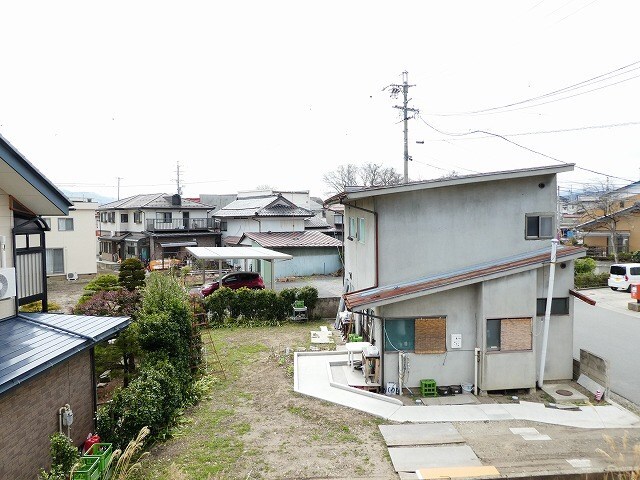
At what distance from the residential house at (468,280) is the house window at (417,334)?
25 mm

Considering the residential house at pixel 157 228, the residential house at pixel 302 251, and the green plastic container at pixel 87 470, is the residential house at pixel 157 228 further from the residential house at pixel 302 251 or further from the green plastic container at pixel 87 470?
the green plastic container at pixel 87 470

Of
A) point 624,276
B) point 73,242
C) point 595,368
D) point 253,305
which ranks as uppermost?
point 73,242

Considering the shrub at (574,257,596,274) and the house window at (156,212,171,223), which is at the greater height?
the house window at (156,212,171,223)

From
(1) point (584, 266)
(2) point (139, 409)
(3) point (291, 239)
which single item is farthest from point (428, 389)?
(1) point (584, 266)

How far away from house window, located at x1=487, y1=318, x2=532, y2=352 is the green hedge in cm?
966

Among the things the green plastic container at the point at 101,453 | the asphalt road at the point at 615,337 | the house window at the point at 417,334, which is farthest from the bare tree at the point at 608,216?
the green plastic container at the point at 101,453

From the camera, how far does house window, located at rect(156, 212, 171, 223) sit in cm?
3759

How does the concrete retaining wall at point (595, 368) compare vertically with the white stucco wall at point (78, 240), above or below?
below

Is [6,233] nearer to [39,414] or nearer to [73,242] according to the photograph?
[39,414]

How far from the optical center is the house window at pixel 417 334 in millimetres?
11547

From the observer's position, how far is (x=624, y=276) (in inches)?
1006

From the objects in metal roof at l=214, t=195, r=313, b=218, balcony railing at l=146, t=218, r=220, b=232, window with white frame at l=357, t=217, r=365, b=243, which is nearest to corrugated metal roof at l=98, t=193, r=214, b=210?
balcony railing at l=146, t=218, r=220, b=232

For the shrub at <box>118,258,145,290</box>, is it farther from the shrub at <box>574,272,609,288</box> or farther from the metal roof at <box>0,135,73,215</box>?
the shrub at <box>574,272,609,288</box>

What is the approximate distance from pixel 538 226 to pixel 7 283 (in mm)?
12094
